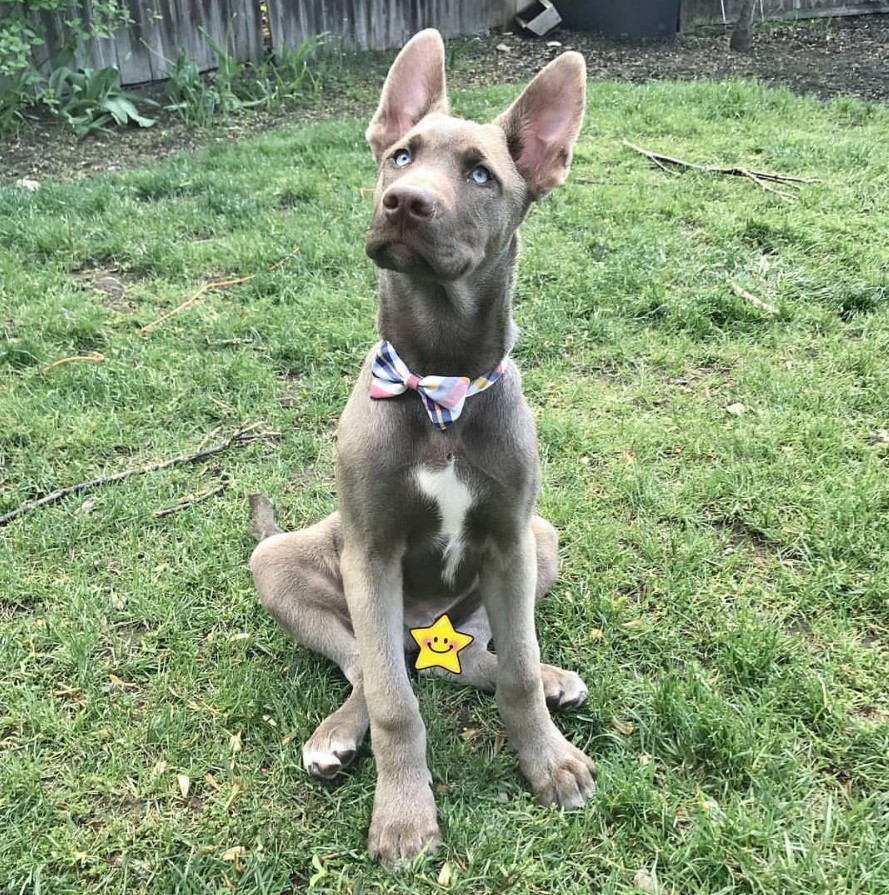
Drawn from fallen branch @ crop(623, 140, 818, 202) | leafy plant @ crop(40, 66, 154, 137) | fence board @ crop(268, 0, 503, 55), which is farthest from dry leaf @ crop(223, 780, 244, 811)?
fence board @ crop(268, 0, 503, 55)

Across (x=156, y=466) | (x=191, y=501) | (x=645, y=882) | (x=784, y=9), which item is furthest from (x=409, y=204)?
(x=784, y=9)

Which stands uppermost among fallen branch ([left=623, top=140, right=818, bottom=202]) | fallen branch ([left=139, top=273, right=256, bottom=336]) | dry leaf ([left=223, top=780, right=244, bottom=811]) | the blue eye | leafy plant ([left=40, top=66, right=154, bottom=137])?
the blue eye

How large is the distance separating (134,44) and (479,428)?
9387 millimetres

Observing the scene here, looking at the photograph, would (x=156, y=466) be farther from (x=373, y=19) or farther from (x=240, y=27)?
(x=373, y=19)

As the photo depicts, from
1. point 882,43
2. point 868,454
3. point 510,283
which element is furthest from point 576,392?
point 882,43

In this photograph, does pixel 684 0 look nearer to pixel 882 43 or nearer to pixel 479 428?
pixel 882 43

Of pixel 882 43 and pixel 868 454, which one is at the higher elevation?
pixel 882 43

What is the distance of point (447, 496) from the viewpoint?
2.60m

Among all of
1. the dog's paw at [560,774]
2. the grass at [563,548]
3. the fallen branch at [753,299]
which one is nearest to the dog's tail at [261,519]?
the grass at [563,548]

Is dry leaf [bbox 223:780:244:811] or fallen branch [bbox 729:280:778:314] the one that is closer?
dry leaf [bbox 223:780:244:811]

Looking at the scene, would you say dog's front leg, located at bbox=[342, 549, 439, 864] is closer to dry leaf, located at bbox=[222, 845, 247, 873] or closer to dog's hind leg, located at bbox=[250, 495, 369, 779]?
dog's hind leg, located at bbox=[250, 495, 369, 779]

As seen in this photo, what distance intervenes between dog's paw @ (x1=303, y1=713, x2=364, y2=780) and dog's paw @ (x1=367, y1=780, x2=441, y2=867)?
181 millimetres

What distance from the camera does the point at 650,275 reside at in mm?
5801

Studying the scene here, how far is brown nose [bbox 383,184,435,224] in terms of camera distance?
7.30 feet
